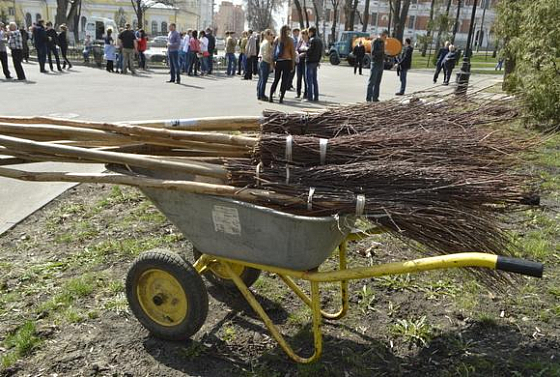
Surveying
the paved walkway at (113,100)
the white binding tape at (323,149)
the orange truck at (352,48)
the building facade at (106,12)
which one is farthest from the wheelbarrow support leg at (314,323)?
the building facade at (106,12)

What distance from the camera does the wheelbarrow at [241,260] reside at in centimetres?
226

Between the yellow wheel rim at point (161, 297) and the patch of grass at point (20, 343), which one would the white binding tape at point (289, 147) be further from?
the patch of grass at point (20, 343)

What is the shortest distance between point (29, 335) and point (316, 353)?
1.66m

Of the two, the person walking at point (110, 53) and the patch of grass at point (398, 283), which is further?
the person walking at point (110, 53)

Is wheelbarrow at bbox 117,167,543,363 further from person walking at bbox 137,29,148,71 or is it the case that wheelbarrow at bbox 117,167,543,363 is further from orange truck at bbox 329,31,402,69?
orange truck at bbox 329,31,402,69

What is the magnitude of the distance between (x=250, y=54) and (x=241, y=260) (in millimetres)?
16160

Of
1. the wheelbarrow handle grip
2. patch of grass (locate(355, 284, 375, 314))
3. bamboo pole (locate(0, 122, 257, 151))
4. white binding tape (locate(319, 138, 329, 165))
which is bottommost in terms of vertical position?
patch of grass (locate(355, 284, 375, 314))

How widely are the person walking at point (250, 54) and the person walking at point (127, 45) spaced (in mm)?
4136

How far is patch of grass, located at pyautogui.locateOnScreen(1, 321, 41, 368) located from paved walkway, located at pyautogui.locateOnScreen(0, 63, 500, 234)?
1.69 meters

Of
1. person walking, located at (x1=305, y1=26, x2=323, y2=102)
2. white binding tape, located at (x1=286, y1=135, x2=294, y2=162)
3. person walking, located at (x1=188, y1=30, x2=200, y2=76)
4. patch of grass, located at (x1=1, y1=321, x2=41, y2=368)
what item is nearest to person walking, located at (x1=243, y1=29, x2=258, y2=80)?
person walking, located at (x1=188, y1=30, x2=200, y2=76)

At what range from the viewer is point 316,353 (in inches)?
104

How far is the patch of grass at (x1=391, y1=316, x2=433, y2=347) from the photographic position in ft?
9.95

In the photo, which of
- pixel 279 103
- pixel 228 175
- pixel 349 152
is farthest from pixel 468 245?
pixel 279 103

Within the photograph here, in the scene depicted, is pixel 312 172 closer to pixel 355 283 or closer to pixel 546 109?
pixel 355 283
